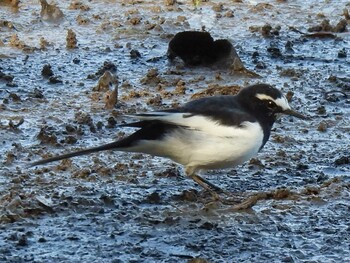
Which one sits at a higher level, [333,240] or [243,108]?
[243,108]

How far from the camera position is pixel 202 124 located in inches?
258

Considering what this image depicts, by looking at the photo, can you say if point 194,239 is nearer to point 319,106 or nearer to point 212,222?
point 212,222

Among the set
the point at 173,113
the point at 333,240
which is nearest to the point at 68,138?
the point at 173,113

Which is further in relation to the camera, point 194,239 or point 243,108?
point 243,108

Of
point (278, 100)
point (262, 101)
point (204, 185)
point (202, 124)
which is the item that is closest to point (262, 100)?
point (262, 101)

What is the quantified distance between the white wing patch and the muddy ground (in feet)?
1.67

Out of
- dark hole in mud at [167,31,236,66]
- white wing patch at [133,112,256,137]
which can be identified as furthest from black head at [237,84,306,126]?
dark hole in mud at [167,31,236,66]

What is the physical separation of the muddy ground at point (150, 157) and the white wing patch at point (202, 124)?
0.51 m

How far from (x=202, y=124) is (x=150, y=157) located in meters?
1.04

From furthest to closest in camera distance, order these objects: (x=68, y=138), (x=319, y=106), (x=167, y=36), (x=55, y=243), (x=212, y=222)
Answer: (x=167, y=36) < (x=319, y=106) < (x=68, y=138) < (x=212, y=222) < (x=55, y=243)

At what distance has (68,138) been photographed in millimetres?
7613

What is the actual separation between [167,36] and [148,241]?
4.40 metres

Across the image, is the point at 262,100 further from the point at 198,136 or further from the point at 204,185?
the point at 204,185

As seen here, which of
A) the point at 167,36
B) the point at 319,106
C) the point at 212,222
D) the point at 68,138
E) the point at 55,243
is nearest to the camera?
the point at 55,243
